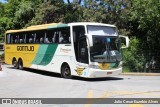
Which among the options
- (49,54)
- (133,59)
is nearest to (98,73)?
(49,54)

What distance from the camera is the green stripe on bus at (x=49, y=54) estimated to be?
23562mm

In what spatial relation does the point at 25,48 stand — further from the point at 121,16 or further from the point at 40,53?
the point at 121,16

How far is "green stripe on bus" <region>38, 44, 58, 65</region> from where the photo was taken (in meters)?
23.6

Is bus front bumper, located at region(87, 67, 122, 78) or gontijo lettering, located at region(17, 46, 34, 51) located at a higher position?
gontijo lettering, located at region(17, 46, 34, 51)

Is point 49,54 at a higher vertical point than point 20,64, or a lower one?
higher

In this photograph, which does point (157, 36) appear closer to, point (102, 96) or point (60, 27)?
point (60, 27)

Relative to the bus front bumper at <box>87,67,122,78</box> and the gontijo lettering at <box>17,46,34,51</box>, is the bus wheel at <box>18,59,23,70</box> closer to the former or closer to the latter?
the gontijo lettering at <box>17,46,34,51</box>

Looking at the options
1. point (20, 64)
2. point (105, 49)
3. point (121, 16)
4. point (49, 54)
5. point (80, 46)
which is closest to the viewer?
point (105, 49)

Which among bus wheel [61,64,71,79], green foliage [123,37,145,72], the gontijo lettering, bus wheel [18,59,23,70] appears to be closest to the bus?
bus wheel [61,64,71,79]

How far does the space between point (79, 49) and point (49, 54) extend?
3.68 metres

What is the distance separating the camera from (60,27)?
22891 mm

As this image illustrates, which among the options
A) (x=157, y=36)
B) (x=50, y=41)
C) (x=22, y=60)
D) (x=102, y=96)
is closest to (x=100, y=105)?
(x=102, y=96)

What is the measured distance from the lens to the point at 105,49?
20.7m

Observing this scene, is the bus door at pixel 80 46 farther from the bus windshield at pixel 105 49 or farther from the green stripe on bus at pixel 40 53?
the green stripe on bus at pixel 40 53
